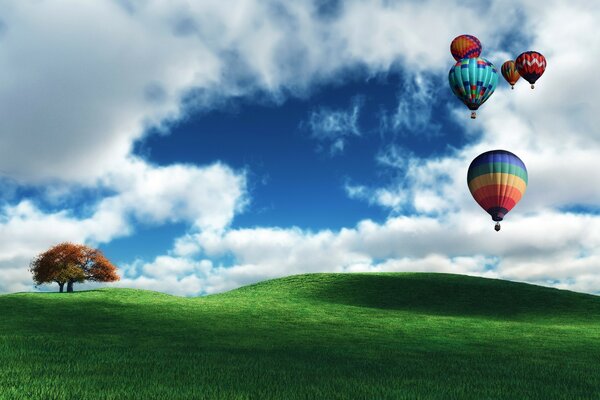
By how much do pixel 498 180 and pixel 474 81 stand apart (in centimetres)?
995

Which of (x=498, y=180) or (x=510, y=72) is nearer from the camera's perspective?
(x=498, y=180)

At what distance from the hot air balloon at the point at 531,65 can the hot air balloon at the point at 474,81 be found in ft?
45.4

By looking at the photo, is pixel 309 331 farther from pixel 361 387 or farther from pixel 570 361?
pixel 361 387

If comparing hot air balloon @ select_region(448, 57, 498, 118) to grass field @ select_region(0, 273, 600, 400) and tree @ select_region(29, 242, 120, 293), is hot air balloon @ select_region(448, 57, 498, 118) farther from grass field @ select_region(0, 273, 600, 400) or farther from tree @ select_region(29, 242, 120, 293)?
tree @ select_region(29, 242, 120, 293)

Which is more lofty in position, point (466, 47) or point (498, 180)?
point (466, 47)

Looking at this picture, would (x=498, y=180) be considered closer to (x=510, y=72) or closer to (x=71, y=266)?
(x=510, y=72)

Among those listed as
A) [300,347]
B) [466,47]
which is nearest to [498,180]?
Answer: [466,47]

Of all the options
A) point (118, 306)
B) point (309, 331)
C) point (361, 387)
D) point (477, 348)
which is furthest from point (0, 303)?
point (361, 387)

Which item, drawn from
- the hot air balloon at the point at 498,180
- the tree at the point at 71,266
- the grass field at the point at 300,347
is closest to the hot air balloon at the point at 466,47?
the hot air balloon at the point at 498,180

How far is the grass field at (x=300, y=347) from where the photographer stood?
1416 centimetres

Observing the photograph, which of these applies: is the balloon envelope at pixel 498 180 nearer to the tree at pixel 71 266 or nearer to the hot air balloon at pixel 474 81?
the hot air balloon at pixel 474 81

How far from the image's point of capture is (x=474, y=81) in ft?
157

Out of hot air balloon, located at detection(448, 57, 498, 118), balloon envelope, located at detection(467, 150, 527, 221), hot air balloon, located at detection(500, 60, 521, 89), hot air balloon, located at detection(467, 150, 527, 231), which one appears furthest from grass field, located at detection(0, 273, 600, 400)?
hot air balloon, located at detection(500, 60, 521, 89)

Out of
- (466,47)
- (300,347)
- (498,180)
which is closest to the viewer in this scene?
(300,347)
